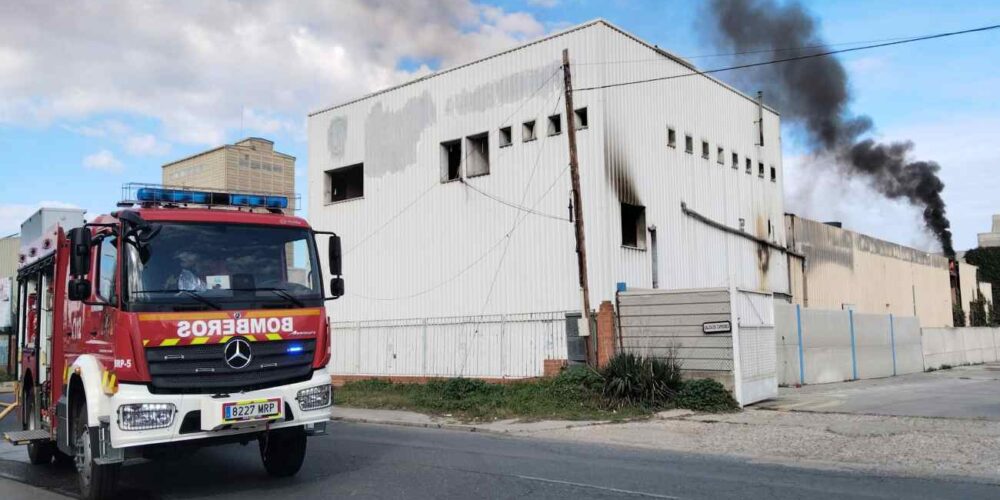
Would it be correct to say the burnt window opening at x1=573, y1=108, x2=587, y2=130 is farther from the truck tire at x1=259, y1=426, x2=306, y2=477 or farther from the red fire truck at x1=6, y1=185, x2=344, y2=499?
the truck tire at x1=259, y1=426, x2=306, y2=477

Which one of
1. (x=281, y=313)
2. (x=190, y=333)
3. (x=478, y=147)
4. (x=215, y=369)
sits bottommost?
(x=215, y=369)

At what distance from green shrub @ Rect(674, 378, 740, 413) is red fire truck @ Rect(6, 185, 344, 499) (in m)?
9.79

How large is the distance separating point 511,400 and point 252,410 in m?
10.8

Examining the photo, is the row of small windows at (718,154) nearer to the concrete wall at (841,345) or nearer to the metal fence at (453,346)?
the concrete wall at (841,345)

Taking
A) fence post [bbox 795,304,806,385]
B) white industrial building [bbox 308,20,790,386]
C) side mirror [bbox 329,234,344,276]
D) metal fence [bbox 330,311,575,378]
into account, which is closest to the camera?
side mirror [bbox 329,234,344,276]

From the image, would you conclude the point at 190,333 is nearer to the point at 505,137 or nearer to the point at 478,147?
the point at 505,137

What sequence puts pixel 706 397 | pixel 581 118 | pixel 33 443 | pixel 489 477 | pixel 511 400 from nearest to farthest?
pixel 489 477, pixel 33 443, pixel 706 397, pixel 511 400, pixel 581 118

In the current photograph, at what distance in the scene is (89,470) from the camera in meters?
7.98

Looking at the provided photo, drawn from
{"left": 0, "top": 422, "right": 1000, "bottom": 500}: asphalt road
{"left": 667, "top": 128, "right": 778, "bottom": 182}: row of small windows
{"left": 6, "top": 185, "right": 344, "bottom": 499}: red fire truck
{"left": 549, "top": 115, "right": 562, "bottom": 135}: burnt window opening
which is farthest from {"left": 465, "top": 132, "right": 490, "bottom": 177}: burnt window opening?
{"left": 6, "top": 185, "right": 344, "bottom": 499}: red fire truck

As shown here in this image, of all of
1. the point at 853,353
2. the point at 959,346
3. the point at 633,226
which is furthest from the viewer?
the point at 959,346

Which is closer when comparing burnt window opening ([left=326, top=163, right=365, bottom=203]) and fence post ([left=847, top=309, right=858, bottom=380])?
fence post ([left=847, top=309, right=858, bottom=380])

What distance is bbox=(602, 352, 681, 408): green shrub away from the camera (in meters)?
16.7

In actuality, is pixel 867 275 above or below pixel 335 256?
above

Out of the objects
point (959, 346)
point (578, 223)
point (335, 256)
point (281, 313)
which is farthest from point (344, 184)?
point (959, 346)
